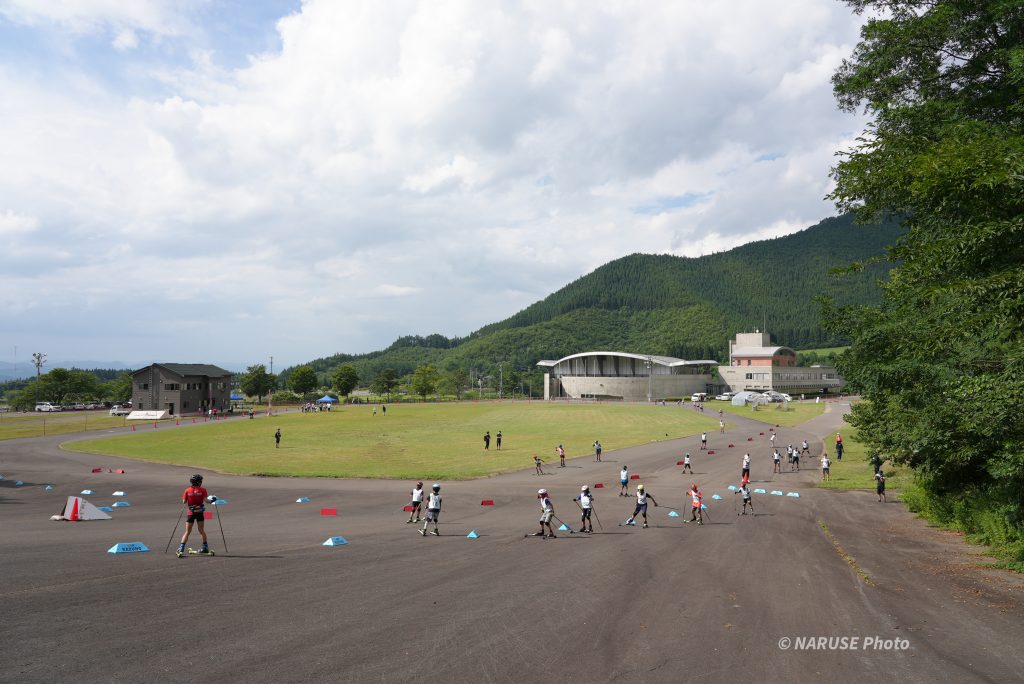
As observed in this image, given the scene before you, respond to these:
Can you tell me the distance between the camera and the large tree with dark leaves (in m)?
14.2

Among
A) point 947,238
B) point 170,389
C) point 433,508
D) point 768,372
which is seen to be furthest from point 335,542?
point 768,372

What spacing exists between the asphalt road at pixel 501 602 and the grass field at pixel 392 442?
17.0 m

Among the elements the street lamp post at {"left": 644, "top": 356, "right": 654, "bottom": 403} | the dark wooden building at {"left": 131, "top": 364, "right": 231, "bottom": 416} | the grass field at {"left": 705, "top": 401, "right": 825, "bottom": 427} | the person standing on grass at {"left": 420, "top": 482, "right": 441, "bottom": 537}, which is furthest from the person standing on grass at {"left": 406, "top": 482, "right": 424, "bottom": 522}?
the street lamp post at {"left": 644, "top": 356, "right": 654, "bottom": 403}

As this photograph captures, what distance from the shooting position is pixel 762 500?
28.3 metres

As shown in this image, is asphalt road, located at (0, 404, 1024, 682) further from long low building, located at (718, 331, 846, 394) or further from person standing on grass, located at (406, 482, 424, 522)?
long low building, located at (718, 331, 846, 394)

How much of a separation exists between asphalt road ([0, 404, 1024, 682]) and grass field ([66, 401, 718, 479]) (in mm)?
16963

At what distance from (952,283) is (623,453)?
3404cm

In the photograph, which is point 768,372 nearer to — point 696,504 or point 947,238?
point 696,504

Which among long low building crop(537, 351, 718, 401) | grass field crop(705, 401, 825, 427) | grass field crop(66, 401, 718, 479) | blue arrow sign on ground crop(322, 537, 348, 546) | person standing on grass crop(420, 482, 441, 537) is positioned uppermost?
long low building crop(537, 351, 718, 401)

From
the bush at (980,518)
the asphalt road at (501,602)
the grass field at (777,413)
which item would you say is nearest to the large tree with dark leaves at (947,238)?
the bush at (980,518)

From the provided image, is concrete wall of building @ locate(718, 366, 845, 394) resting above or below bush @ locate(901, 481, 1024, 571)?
above

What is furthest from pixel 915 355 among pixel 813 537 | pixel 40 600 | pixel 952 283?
pixel 40 600

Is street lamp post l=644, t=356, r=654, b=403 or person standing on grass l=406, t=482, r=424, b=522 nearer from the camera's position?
person standing on grass l=406, t=482, r=424, b=522

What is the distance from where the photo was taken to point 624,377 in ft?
488
